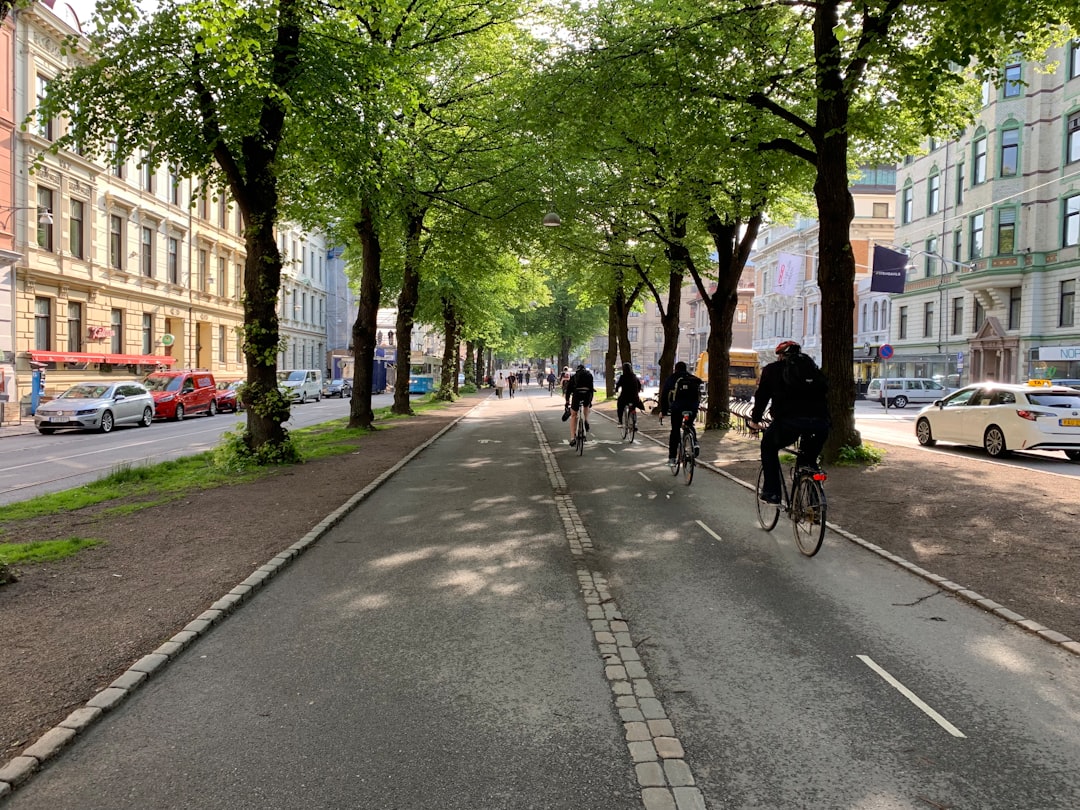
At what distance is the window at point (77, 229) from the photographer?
32562 millimetres

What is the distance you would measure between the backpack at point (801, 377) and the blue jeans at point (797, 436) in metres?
0.26

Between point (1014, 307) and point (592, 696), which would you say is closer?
point (592, 696)

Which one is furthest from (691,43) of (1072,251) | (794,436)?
(1072,251)

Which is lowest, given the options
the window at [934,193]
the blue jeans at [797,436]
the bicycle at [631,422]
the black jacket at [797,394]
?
the bicycle at [631,422]

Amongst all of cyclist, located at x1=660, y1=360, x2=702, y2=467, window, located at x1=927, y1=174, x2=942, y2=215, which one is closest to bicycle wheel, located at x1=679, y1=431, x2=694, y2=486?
cyclist, located at x1=660, y1=360, x2=702, y2=467

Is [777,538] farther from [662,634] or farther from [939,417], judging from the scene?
[939,417]

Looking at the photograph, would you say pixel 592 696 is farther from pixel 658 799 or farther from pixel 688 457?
pixel 688 457

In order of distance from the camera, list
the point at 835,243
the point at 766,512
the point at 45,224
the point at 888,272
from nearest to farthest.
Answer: the point at 766,512, the point at 835,243, the point at 45,224, the point at 888,272

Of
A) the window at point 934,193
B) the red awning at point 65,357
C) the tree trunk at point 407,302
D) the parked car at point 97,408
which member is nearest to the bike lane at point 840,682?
the tree trunk at point 407,302

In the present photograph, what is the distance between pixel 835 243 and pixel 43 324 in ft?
94.5

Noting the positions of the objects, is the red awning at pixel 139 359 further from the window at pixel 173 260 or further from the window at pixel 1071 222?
the window at pixel 1071 222

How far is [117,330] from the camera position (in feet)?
119

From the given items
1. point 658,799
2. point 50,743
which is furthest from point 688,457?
point 50,743

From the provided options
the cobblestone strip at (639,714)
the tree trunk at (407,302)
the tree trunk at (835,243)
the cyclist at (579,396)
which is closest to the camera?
the cobblestone strip at (639,714)
